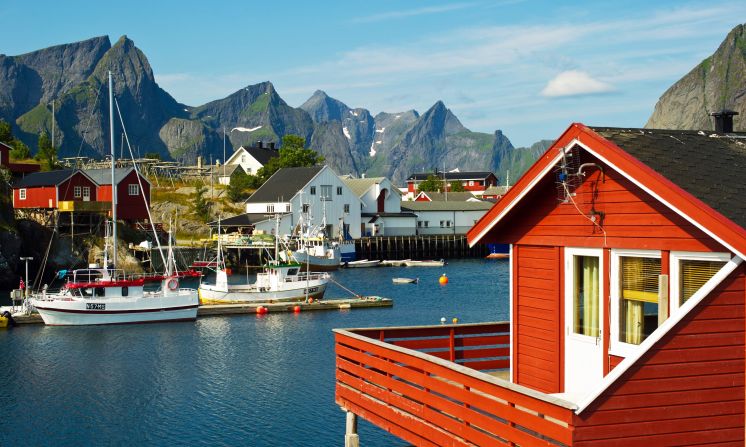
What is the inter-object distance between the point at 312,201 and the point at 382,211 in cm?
1798

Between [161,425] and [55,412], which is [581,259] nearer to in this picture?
[161,425]

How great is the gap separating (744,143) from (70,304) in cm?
4471

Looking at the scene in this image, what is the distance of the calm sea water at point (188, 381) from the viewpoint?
2795 cm

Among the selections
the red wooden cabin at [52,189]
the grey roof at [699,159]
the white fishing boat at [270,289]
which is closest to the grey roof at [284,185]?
the red wooden cabin at [52,189]

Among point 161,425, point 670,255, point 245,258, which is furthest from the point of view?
point 245,258

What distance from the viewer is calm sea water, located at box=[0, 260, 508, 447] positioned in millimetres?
27953

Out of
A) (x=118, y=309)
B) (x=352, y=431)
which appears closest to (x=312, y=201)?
(x=118, y=309)

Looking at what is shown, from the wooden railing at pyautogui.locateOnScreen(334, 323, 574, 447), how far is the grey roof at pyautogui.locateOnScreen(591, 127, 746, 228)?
3.10 meters

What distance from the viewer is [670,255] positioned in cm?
1067

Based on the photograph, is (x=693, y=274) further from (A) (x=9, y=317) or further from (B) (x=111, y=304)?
(A) (x=9, y=317)

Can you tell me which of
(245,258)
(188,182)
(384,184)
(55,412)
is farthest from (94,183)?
(55,412)

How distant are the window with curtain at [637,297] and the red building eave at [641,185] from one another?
116 centimetres

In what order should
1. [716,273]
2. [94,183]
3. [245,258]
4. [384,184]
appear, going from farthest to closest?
[384,184], [245,258], [94,183], [716,273]

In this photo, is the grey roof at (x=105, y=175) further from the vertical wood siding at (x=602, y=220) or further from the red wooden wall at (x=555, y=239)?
the vertical wood siding at (x=602, y=220)
